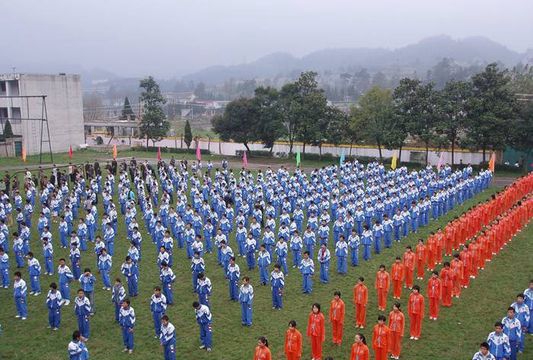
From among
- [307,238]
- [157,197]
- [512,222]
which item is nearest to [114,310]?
[307,238]

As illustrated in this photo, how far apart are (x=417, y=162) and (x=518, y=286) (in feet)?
78.8

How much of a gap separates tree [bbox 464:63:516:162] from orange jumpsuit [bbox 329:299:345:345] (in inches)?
883

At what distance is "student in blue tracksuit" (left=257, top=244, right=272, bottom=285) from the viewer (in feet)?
41.4

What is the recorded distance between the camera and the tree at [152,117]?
1727 inches

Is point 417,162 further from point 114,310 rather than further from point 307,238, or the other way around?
Answer: point 114,310

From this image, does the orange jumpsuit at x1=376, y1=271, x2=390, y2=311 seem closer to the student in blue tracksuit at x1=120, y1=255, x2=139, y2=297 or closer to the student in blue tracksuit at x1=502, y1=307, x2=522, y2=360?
the student in blue tracksuit at x1=502, y1=307, x2=522, y2=360

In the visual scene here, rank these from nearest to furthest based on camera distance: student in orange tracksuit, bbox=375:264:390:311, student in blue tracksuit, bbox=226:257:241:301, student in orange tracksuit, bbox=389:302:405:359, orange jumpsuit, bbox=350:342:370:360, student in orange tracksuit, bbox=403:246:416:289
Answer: orange jumpsuit, bbox=350:342:370:360 → student in orange tracksuit, bbox=389:302:405:359 → student in orange tracksuit, bbox=375:264:390:311 → student in blue tracksuit, bbox=226:257:241:301 → student in orange tracksuit, bbox=403:246:416:289

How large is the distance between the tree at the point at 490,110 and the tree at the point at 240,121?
15.2m

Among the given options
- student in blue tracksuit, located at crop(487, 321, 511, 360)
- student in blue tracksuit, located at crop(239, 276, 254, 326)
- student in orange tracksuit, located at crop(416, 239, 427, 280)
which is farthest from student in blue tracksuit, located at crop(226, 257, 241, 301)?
student in blue tracksuit, located at crop(487, 321, 511, 360)

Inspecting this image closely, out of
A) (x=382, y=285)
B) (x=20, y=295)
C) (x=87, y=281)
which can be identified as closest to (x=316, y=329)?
(x=382, y=285)

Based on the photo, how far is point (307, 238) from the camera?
47.4 feet

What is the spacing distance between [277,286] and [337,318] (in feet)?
6.58

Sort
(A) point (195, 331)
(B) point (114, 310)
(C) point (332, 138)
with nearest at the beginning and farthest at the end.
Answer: (A) point (195, 331)
(B) point (114, 310)
(C) point (332, 138)

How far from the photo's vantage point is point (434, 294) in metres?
10.8
